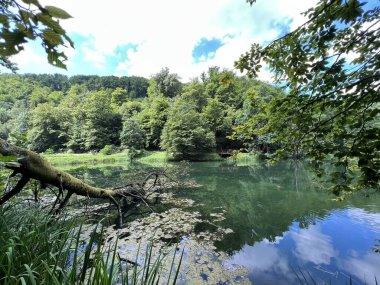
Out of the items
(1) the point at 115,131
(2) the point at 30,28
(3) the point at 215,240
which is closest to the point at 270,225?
(3) the point at 215,240

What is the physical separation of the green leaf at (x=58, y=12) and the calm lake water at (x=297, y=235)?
2323 mm

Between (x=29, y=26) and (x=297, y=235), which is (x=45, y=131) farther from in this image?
(x=29, y=26)

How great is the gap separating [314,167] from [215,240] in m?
3.73

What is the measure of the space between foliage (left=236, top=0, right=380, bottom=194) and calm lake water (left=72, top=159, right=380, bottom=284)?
0.94 metres

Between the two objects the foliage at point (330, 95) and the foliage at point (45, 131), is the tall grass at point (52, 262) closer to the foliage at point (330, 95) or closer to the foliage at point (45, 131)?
the foliage at point (330, 95)

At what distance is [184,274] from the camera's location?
151 inches

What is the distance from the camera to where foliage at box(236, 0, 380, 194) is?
6.31ft

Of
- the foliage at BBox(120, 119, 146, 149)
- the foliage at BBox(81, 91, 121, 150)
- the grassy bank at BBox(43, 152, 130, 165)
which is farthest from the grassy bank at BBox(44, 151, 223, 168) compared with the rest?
the foliage at BBox(81, 91, 121, 150)

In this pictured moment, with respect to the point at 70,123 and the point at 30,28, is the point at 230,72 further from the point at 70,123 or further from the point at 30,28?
the point at 70,123

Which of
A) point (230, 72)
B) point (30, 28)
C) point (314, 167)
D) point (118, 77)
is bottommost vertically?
point (314, 167)

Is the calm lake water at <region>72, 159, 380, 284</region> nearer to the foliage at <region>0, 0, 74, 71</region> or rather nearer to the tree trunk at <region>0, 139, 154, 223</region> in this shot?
the foliage at <region>0, 0, 74, 71</region>

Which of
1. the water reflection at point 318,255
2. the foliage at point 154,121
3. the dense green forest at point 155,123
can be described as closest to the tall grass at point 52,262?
the water reflection at point 318,255

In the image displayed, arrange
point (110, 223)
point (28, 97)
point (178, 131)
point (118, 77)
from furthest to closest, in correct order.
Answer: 1. point (118, 77)
2. point (28, 97)
3. point (178, 131)
4. point (110, 223)

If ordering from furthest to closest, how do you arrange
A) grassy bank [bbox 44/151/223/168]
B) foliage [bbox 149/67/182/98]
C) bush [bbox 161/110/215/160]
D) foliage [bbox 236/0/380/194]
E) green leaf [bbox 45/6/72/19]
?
1. foliage [bbox 149/67/182/98]
2. bush [bbox 161/110/215/160]
3. grassy bank [bbox 44/151/223/168]
4. foliage [bbox 236/0/380/194]
5. green leaf [bbox 45/6/72/19]
